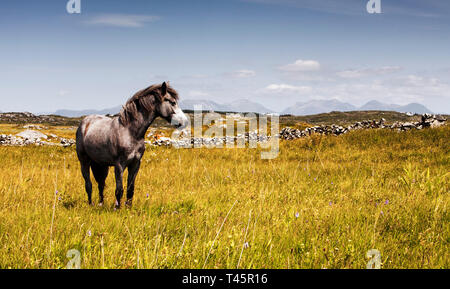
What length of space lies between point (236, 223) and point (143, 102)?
283 centimetres

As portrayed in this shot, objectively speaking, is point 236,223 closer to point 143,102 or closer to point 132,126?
point 132,126

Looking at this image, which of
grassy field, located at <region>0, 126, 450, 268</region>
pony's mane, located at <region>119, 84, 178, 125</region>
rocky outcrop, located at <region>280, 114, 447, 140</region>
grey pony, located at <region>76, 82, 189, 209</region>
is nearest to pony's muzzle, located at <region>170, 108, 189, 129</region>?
grey pony, located at <region>76, 82, 189, 209</region>

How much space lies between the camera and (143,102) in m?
5.72

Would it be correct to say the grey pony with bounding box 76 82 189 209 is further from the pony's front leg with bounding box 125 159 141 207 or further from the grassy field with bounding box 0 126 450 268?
the grassy field with bounding box 0 126 450 268

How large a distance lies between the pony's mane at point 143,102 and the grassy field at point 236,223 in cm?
155

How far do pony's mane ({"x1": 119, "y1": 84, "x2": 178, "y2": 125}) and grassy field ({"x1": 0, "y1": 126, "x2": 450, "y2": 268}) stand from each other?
5.07 ft

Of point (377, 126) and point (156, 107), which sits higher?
point (156, 107)

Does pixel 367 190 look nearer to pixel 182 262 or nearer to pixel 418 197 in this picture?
pixel 418 197

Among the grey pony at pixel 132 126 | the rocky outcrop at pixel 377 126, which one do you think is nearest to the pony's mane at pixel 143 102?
the grey pony at pixel 132 126

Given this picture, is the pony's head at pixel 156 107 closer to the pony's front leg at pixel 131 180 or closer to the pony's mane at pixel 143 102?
the pony's mane at pixel 143 102

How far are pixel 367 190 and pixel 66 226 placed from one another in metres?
5.83

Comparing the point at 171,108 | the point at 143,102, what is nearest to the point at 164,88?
the point at 171,108
